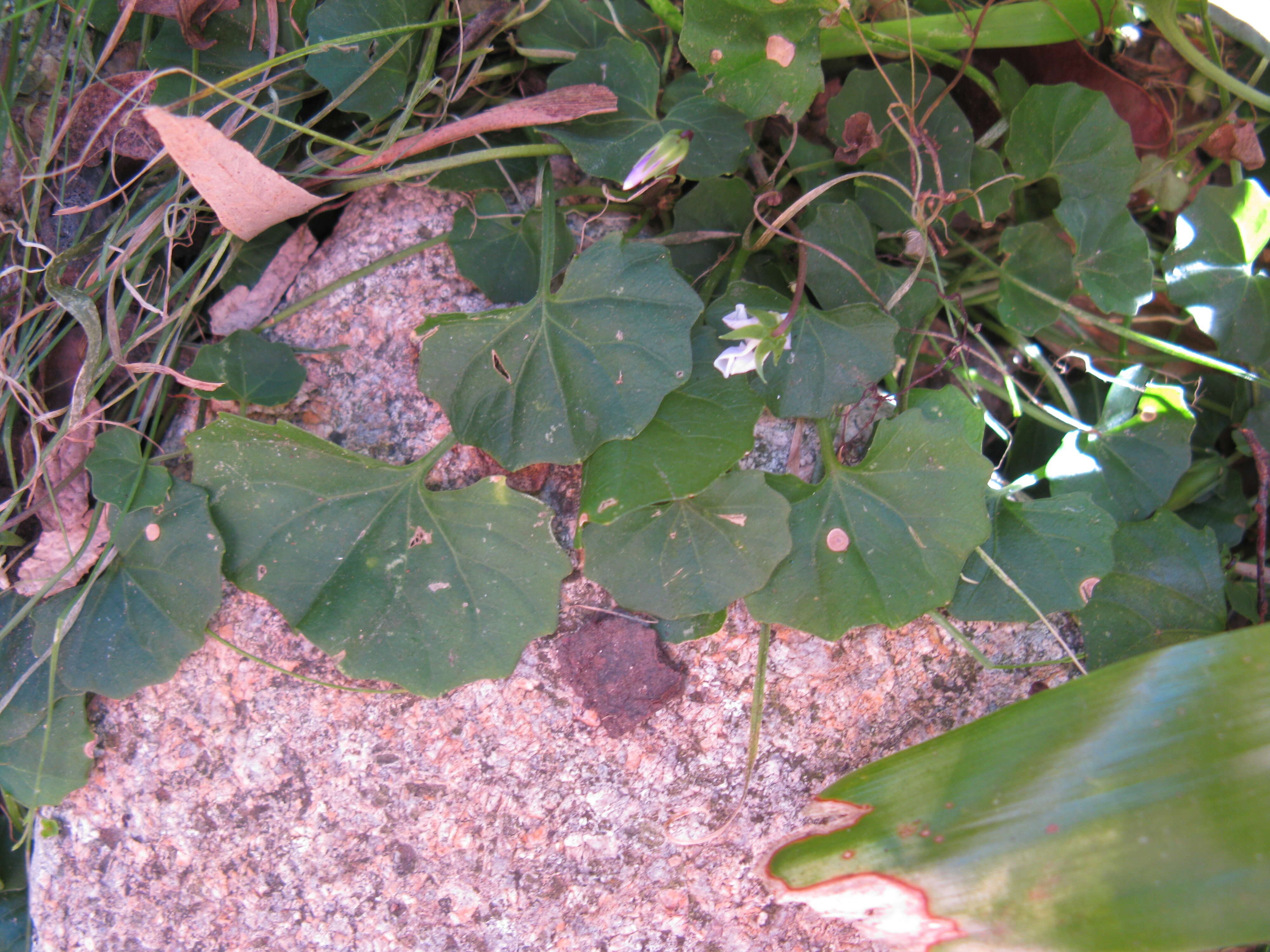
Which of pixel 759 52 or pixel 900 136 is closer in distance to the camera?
pixel 759 52

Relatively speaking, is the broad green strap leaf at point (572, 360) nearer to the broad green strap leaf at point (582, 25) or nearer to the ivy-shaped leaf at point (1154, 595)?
Result: the broad green strap leaf at point (582, 25)

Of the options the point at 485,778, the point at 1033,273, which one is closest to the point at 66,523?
the point at 485,778

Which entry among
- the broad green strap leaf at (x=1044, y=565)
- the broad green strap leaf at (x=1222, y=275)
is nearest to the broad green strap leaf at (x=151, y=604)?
the broad green strap leaf at (x=1044, y=565)

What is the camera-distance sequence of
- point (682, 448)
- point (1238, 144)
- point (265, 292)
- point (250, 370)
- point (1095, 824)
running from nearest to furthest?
1. point (1095, 824)
2. point (682, 448)
3. point (250, 370)
4. point (265, 292)
5. point (1238, 144)

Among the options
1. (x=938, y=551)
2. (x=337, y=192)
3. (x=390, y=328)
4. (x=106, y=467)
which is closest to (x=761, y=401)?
(x=938, y=551)

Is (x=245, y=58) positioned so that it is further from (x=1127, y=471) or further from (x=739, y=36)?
(x=1127, y=471)

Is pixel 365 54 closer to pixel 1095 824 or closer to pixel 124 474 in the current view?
pixel 124 474

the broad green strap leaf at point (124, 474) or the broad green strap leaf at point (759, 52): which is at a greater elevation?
the broad green strap leaf at point (759, 52)
